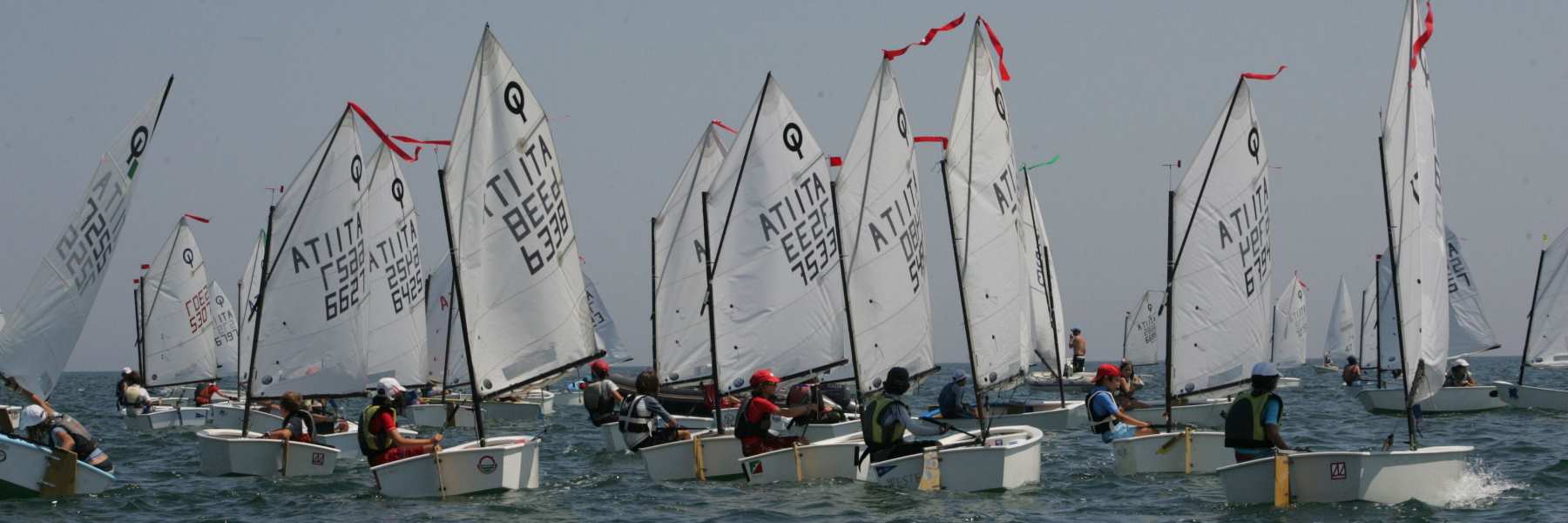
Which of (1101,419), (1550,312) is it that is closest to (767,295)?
(1101,419)

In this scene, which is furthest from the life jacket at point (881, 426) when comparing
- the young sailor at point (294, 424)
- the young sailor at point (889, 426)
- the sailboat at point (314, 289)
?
the sailboat at point (314, 289)

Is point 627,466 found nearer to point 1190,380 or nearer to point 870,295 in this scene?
point 870,295

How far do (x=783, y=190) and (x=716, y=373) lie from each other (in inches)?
185

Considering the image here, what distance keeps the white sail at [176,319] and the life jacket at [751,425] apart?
101ft

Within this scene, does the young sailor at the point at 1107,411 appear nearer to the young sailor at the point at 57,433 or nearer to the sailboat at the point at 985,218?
the sailboat at the point at 985,218

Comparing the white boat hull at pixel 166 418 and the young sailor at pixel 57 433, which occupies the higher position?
the young sailor at pixel 57 433

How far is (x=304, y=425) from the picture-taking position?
76.0 feet

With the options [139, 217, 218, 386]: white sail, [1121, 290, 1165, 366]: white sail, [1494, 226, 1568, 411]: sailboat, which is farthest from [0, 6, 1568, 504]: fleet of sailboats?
A: [1121, 290, 1165, 366]: white sail

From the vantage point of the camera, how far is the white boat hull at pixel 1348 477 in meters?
16.3

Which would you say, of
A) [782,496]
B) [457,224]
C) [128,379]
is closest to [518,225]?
[457,224]

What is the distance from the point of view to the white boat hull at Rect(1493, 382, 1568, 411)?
117ft

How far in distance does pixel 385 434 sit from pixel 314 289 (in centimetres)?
724

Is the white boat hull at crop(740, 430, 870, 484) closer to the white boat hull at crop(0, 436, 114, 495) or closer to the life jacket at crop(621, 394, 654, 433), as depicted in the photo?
the life jacket at crop(621, 394, 654, 433)

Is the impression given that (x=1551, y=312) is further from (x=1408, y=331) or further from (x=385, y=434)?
(x=385, y=434)
